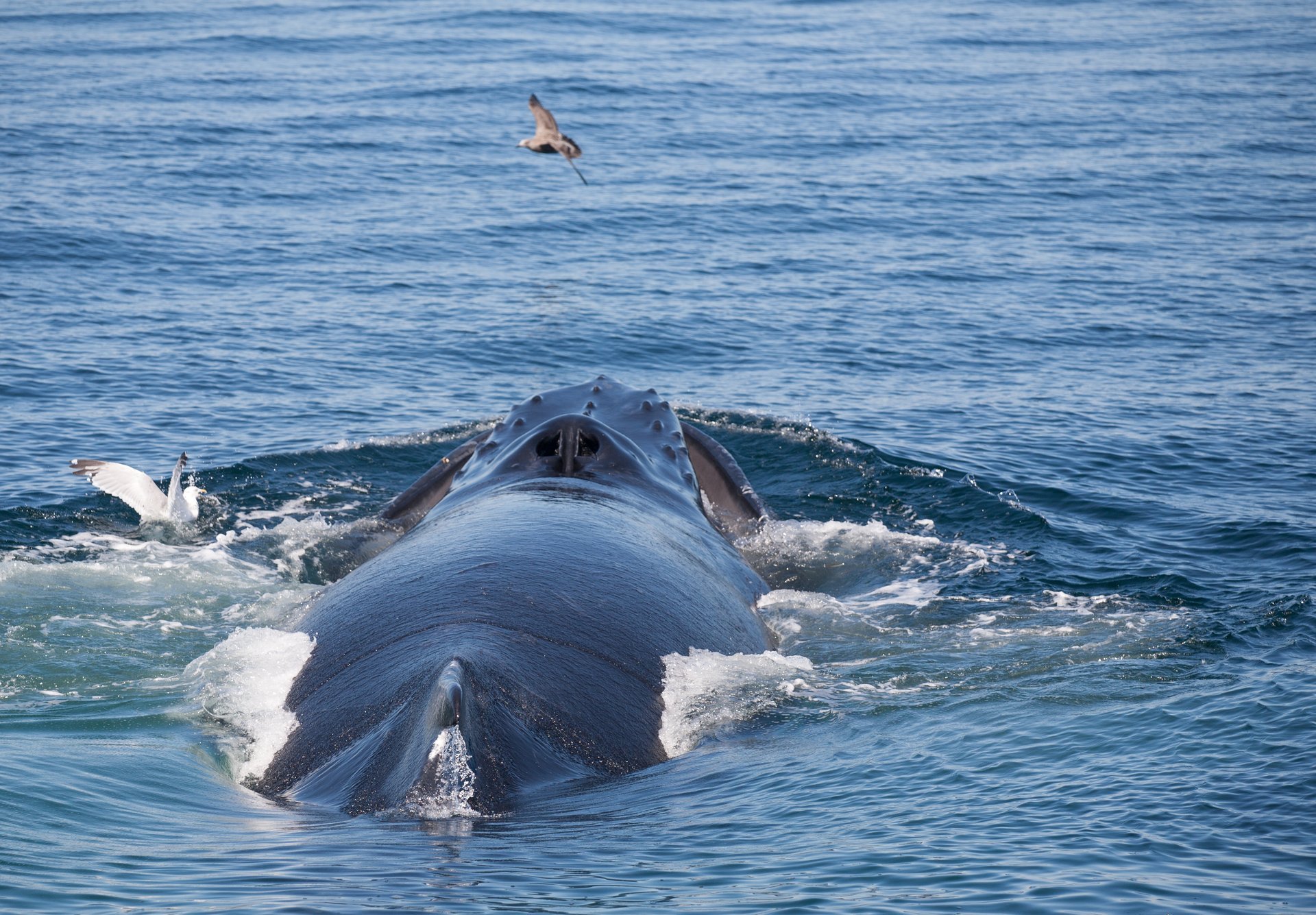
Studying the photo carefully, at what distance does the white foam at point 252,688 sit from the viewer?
8.56 metres

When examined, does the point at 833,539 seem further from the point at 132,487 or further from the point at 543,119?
the point at 543,119

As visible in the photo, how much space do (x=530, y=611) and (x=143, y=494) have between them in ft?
27.5

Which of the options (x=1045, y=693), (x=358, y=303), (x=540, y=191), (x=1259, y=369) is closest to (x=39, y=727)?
(x=1045, y=693)

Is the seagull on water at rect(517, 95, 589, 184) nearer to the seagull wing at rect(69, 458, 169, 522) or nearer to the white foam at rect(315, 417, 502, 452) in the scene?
the white foam at rect(315, 417, 502, 452)

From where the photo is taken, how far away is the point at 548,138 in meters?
26.8

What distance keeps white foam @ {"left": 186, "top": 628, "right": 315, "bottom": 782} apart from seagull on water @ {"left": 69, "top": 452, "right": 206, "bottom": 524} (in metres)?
4.81

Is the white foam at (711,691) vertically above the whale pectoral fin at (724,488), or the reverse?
the whale pectoral fin at (724,488)

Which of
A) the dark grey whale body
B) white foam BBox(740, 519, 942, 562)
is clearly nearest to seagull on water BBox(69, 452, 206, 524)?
the dark grey whale body

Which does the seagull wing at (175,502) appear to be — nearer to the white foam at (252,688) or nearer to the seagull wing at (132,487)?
the seagull wing at (132,487)

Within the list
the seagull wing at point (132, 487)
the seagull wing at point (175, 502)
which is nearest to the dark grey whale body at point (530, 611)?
the seagull wing at point (175, 502)

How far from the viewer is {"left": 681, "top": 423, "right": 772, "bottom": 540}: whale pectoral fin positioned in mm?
13398

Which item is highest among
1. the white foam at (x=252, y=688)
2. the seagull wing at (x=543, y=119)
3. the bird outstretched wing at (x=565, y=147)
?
the seagull wing at (x=543, y=119)

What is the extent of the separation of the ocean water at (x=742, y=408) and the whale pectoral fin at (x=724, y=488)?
1.20 ft

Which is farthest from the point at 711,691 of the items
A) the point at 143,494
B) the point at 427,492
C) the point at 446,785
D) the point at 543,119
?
the point at 543,119
